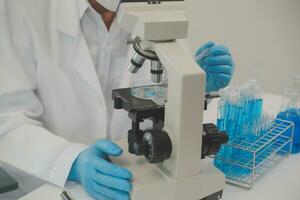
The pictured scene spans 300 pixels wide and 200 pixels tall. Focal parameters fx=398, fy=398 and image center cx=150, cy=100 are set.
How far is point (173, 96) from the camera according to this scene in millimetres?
890

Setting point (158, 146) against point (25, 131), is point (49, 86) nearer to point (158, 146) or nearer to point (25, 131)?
point (25, 131)

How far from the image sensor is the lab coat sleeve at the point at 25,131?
1.15m

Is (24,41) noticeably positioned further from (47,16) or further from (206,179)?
(206,179)

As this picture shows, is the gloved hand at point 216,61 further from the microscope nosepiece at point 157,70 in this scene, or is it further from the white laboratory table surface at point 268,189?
the microscope nosepiece at point 157,70

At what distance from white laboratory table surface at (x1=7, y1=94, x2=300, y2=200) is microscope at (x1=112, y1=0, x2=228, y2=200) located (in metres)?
0.17

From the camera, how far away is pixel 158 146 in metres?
0.89

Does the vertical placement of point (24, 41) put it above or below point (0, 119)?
above

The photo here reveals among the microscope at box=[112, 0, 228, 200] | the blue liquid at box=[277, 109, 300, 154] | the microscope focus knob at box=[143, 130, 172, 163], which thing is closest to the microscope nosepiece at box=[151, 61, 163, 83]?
the microscope at box=[112, 0, 228, 200]

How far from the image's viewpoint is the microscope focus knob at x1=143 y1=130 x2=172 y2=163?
35.2 inches

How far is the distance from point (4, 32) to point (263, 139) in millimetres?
900

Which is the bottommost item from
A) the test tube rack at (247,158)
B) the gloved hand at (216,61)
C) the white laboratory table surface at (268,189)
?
the white laboratory table surface at (268,189)

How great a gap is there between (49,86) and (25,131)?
9.0 inches

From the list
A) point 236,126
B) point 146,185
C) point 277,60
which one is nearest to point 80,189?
point 146,185

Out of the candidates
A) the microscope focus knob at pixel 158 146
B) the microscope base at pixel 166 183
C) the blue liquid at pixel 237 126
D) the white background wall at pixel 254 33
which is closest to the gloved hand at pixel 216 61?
the blue liquid at pixel 237 126
